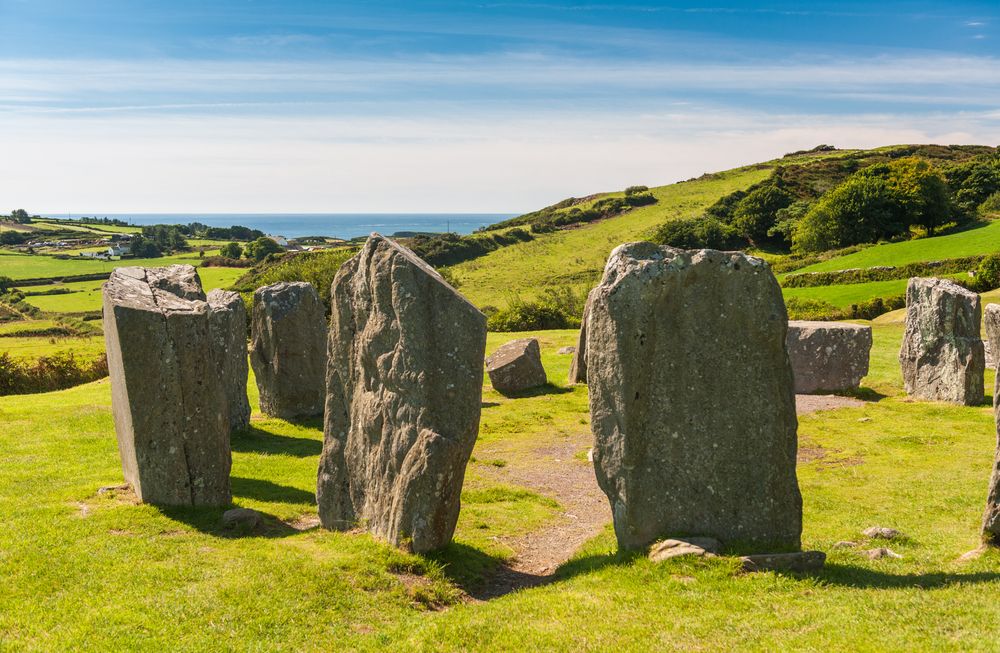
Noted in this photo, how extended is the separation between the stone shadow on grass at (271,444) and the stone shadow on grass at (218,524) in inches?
238

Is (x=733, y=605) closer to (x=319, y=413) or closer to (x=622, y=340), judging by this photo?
(x=622, y=340)

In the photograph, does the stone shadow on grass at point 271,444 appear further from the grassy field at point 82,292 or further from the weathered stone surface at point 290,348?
the grassy field at point 82,292

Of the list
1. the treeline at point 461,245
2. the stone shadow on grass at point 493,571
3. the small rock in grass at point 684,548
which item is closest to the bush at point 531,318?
the stone shadow on grass at point 493,571

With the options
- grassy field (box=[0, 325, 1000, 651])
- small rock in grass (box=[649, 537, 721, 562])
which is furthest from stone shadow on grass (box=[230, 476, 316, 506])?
small rock in grass (box=[649, 537, 721, 562])

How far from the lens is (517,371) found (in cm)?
2916

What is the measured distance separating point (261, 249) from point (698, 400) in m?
109

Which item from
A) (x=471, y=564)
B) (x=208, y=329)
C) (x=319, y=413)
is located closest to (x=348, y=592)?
(x=471, y=564)

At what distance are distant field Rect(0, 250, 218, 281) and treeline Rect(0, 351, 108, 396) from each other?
70.8 metres

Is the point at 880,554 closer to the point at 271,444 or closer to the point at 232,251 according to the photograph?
→ the point at 271,444

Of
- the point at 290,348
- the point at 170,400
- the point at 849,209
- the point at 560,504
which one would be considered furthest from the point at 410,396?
the point at 849,209

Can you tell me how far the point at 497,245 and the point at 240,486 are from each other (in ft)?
288

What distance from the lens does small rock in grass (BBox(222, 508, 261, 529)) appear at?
42.4ft

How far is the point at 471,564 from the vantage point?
11938mm

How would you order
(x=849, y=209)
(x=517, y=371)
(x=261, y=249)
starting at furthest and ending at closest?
(x=261, y=249) → (x=849, y=209) → (x=517, y=371)
